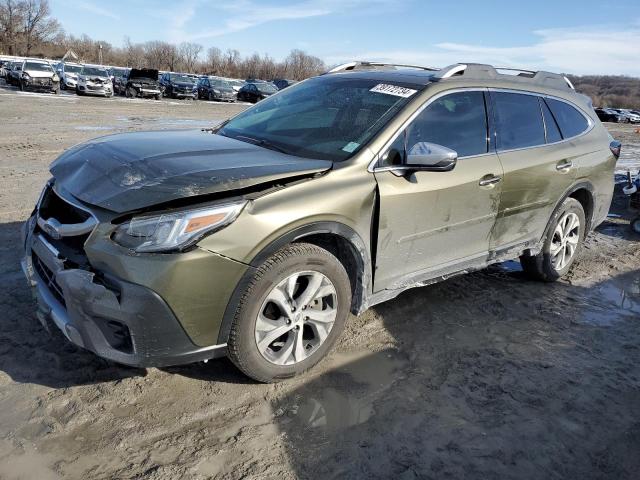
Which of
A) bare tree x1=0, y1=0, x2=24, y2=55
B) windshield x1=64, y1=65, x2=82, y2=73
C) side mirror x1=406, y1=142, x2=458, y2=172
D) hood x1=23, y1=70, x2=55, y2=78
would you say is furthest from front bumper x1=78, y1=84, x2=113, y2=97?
bare tree x1=0, y1=0, x2=24, y2=55

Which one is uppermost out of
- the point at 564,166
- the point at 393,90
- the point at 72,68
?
the point at 72,68

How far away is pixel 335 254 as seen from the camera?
3309 millimetres

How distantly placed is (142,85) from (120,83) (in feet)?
7.98

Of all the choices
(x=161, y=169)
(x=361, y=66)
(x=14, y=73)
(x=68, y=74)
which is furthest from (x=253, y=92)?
(x=161, y=169)

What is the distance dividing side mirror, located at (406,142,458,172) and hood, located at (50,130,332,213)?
0.55 metres

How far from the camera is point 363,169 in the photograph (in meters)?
3.25

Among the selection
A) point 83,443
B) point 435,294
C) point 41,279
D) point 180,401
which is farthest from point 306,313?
point 435,294

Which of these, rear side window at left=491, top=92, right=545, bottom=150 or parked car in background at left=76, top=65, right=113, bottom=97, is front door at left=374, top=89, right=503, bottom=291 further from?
parked car in background at left=76, top=65, right=113, bottom=97

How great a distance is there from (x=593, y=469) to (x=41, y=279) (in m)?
3.13

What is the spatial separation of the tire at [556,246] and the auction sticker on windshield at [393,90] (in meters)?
2.04

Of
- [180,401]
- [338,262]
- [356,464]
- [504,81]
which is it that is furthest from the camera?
[504,81]

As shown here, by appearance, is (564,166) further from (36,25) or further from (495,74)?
(36,25)

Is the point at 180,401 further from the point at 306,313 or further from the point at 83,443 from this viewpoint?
the point at 306,313

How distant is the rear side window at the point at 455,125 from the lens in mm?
3611
